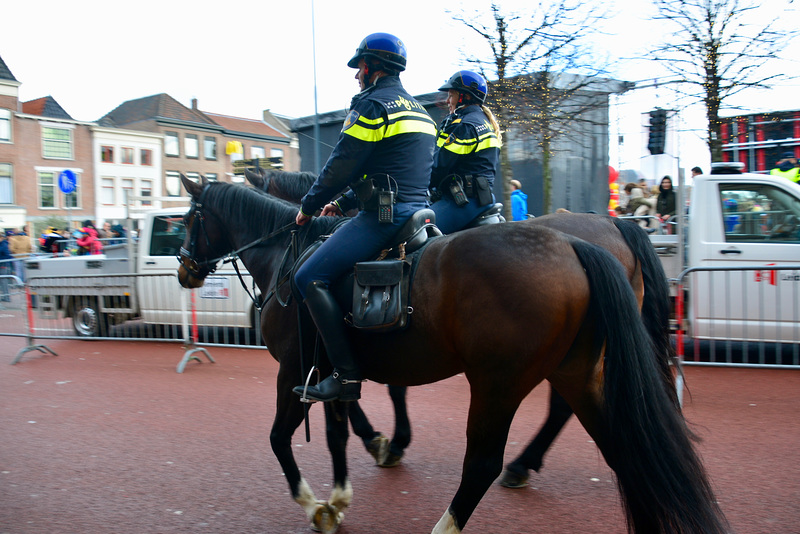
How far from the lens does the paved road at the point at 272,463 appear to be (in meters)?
3.79

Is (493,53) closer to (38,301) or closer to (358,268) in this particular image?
(38,301)

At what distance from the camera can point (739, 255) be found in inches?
293

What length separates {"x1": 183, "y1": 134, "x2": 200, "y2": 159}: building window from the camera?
46188 millimetres

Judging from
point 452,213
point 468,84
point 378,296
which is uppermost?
point 468,84

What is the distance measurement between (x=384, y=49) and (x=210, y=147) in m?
46.7

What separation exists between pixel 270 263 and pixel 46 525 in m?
2.03

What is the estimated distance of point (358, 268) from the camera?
3.42 metres

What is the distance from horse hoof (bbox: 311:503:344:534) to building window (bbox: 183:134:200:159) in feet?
150

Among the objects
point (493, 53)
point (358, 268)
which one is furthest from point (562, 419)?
point (493, 53)

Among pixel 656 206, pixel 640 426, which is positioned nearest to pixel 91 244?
pixel 656 206

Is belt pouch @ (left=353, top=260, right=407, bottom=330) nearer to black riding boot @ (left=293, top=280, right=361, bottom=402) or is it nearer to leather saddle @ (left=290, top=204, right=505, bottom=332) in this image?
leather saddle @ (left=290, top=204, right=505, bottom=332)

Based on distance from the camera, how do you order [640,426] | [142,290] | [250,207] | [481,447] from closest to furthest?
[640,426]
[481,447]
[250,207]
[142,290]

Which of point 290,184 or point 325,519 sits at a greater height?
point 290,184

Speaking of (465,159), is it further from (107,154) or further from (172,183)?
(172,183)
